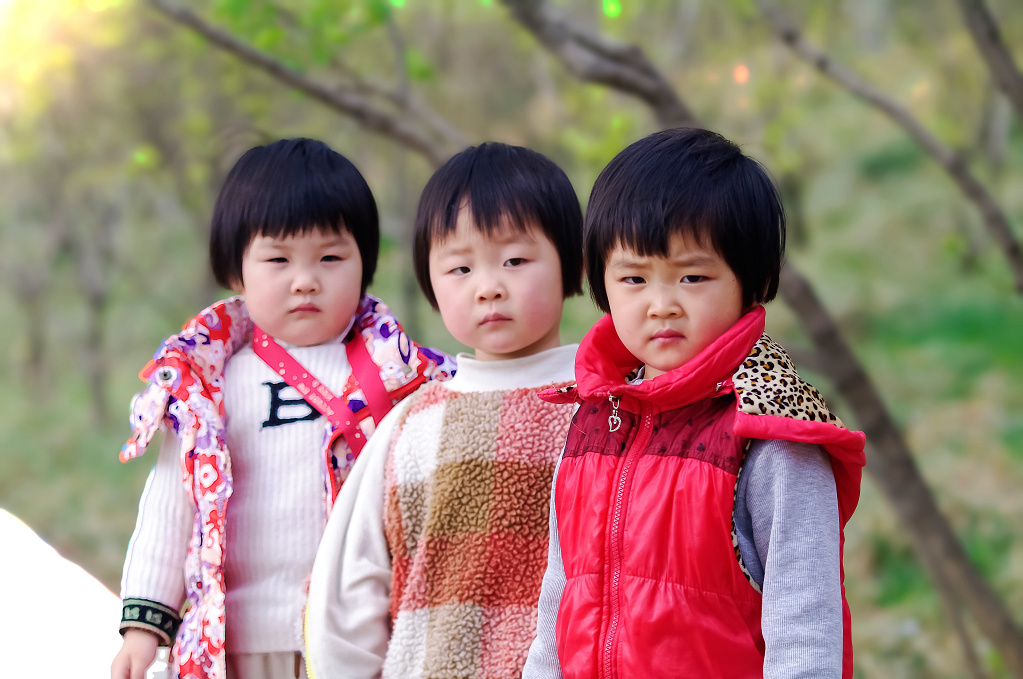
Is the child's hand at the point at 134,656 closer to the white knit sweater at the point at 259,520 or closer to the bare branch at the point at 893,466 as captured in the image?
the white knit sweater at the point at 259,520

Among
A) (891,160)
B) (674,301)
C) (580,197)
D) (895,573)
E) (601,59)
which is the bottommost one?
(674,301)

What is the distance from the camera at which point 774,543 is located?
1127 millimetres

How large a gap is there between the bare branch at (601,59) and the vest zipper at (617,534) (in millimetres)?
1504

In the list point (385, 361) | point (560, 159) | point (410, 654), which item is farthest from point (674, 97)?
point (560, 159)

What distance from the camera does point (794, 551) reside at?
3.68ft

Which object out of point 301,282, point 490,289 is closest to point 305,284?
point 301,282

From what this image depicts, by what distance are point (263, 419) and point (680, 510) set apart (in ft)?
2.69

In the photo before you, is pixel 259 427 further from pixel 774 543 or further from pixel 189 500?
pixel 774 543

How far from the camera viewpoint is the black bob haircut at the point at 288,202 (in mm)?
1634

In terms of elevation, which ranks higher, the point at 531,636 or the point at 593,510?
the point at 593,510

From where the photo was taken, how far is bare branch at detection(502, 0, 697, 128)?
2529 mm

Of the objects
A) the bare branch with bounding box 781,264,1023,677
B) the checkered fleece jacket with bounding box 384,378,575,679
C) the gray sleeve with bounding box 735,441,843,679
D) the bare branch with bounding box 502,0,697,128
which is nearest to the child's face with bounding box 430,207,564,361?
the checkered fleece jacket with bounding box 384,378,575,679

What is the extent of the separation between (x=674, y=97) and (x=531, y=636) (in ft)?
5.42

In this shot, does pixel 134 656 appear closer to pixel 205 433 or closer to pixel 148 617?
pixel 148 617
